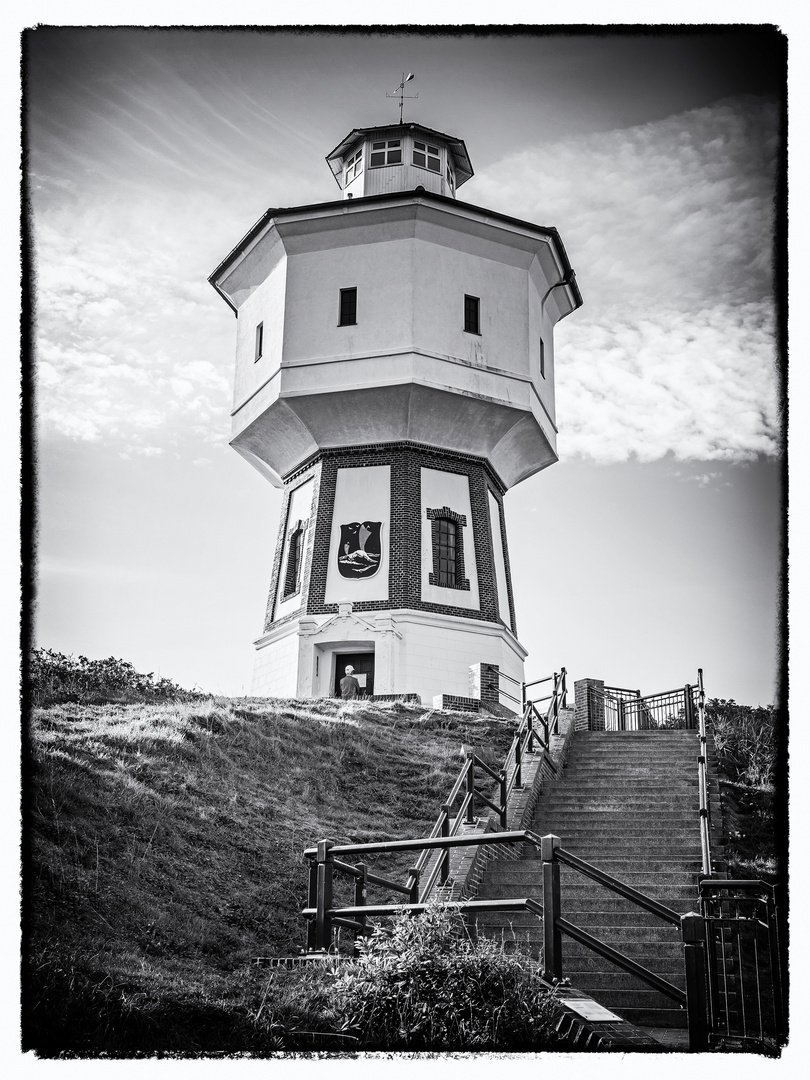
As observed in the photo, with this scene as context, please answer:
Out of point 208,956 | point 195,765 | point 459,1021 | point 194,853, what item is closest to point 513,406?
point 195,765

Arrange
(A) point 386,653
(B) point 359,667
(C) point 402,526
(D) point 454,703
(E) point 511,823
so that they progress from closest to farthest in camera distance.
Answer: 1. (E) point 511,823
2. (D) point 454,703
3. (A) point 386,653
4. (B) point 359,667
5. (C) point 402,526

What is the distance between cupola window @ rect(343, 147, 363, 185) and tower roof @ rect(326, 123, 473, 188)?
290 mm

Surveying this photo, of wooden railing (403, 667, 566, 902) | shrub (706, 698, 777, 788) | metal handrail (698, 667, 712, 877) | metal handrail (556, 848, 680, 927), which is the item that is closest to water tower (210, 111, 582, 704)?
shrub (706, 698, 777, 788)

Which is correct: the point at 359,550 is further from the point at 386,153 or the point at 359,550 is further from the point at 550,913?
the point at 550,913

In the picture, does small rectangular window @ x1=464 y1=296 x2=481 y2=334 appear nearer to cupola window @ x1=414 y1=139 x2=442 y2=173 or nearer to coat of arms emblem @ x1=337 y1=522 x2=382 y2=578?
coat of arms emblem @ x1=337 y1=522 x2=382 y2=578

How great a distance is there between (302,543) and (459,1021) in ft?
79.8

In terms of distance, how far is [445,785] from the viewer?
60.7 feet

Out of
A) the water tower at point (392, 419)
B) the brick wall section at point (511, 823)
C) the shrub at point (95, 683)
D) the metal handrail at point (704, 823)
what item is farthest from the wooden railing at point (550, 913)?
the water tower at point (392, 419)

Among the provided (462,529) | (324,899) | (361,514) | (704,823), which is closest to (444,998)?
(324,899)

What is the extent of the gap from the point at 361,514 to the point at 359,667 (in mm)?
3926

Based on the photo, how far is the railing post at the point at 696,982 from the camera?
7863 mm

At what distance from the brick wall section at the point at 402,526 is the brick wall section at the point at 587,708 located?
629 centimetres

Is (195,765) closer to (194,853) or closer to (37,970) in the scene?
(194,853)

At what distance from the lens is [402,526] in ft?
97.3
